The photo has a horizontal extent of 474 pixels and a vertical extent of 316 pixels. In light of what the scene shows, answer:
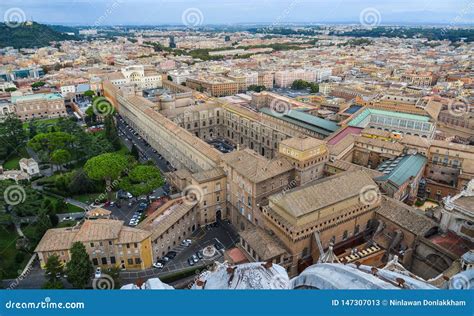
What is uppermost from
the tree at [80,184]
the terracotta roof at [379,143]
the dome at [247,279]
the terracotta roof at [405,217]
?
the dome at [247,279]

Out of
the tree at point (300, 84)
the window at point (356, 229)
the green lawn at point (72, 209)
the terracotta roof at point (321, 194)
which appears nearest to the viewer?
the terracotta roof at point (321, 194)

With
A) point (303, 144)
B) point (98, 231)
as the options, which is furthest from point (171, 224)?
point (303, 144)

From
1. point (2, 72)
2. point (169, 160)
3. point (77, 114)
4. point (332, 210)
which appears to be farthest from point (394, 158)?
point (2, 72)

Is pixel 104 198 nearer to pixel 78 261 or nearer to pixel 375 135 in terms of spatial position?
pixel 78 261

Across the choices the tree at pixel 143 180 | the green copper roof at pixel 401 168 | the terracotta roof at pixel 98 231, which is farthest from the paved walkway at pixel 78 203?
the green copper roof at pixel 401 168

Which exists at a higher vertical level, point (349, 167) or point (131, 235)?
point (349, 167)

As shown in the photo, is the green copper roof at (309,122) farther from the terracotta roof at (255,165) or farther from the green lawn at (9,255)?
the green lawn at (9,255)

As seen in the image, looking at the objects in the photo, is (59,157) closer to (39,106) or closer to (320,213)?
(320,213)

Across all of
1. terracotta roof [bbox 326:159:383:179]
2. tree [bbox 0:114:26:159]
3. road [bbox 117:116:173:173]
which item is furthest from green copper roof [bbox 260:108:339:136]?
A: tree [bbox 0:114:26:159]
